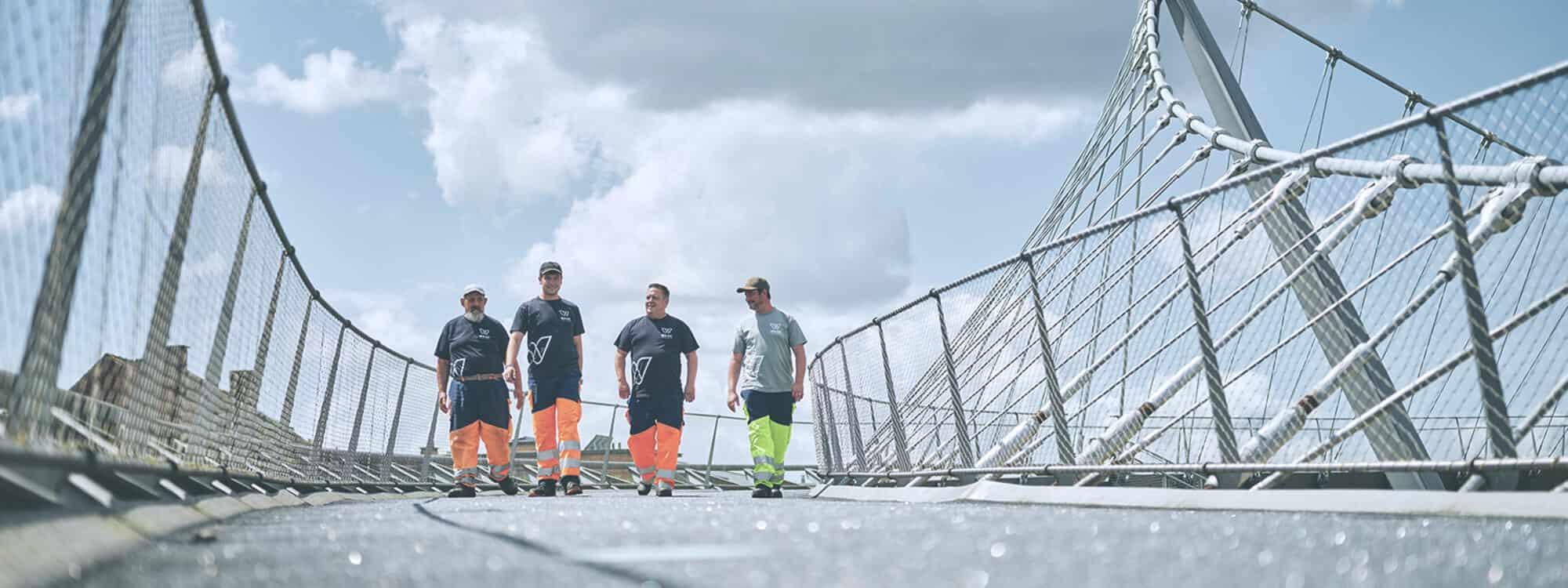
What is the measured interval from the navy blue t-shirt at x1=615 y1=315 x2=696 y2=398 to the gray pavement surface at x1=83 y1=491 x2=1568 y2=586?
5046 mm

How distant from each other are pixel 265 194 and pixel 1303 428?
14.6 feet

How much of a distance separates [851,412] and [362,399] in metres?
3.66

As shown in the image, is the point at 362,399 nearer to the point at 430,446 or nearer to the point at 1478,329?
the point at 430,446

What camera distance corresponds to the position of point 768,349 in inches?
357

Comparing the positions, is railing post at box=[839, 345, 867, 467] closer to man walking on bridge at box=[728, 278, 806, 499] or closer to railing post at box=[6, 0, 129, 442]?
man walking on bridge at box=[728, 278, 806, 499]

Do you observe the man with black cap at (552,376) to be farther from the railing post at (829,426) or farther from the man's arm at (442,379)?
the railing post at (829,426)

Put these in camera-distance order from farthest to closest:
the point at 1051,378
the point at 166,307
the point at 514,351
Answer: the point at 514,351, the point at 1051,378, the point at 166,307

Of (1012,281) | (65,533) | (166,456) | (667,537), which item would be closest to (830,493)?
(1012,281)

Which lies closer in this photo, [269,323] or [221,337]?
[221,337]

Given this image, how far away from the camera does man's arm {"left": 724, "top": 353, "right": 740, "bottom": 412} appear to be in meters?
9.35

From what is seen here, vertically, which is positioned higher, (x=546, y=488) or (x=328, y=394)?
(x=328, y=394)

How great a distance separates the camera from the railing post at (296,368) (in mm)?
7369

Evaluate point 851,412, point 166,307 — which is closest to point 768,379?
point 851,412

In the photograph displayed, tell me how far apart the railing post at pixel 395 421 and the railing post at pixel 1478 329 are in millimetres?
7901
